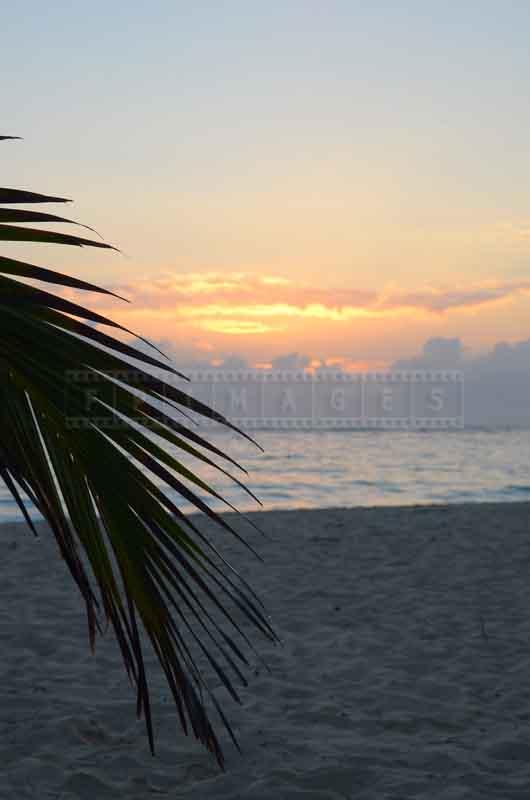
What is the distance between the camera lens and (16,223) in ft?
4.74

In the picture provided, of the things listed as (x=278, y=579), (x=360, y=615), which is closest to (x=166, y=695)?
(x=360, y=615)

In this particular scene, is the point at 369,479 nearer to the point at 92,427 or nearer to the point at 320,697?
the point at 320,697

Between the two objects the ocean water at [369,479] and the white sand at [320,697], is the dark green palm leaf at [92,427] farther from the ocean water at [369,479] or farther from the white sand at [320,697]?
the ocean water at [369,479]

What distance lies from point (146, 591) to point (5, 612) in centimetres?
549

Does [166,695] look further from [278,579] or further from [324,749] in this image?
[278,579]

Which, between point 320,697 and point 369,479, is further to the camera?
point 369,479

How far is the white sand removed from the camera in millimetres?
3523

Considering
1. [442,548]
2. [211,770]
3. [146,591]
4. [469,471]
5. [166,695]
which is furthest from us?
[469,471]

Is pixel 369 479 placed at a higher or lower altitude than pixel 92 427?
lower

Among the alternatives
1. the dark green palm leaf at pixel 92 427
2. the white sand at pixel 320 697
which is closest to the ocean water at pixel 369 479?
the white sand at pixel 320 697

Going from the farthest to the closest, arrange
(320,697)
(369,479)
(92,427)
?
(369,479), (320,697), (92,427)

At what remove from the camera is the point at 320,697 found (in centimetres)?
461

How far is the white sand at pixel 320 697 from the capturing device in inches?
139

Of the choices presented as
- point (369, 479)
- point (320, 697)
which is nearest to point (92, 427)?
point (320, 697)
